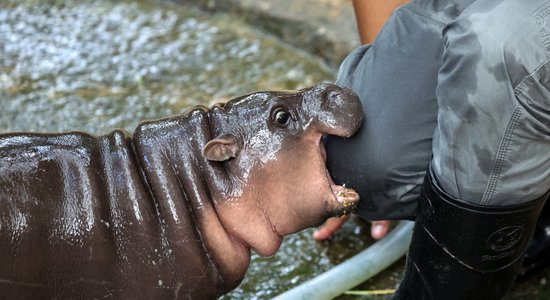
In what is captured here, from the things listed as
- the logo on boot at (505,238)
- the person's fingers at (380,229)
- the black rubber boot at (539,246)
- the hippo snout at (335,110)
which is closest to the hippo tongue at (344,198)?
the hippo snout at (335,110)

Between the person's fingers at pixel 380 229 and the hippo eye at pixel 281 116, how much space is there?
30.9 inches

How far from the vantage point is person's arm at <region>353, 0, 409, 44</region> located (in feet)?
9.95

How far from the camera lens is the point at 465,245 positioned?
2.23m

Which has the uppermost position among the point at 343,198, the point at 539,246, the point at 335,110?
the point at 335,110

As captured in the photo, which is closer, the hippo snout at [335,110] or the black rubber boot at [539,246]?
the hippo snout at [335,110]

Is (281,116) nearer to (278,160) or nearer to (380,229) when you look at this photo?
(278,160)

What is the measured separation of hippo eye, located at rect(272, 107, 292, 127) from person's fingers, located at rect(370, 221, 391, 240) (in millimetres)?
784

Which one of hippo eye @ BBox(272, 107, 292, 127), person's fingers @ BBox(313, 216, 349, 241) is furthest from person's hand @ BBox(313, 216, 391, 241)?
hippo eye @ BBox(272, 107, 292, 127)

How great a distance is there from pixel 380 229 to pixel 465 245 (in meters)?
0.83

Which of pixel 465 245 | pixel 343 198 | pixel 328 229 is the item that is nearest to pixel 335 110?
pixel 343 198

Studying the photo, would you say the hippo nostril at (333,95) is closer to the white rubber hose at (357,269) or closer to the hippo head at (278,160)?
the hippo head at (278,160)

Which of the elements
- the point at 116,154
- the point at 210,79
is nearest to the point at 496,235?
the point at 116,154

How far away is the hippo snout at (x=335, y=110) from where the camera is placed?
96.1 inches

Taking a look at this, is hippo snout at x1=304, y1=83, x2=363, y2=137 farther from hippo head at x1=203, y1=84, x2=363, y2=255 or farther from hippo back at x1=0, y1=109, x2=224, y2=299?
hippo back at x1=0, y1=109, x2=224, y2=299
